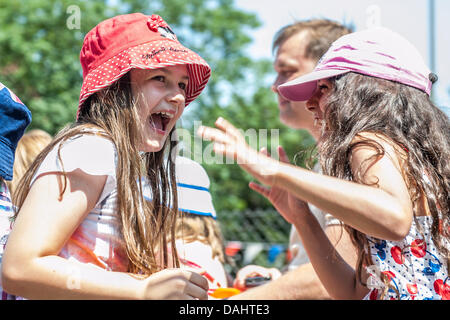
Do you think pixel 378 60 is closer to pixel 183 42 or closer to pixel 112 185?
pixel 112 185

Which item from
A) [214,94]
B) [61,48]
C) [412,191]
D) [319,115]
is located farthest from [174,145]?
[214,94]

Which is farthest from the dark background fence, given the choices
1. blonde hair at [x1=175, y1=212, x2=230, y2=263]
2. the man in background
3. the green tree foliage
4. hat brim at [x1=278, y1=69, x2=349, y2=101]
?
hat brim at [x1=278, y1=69, x2=349, y2=101]

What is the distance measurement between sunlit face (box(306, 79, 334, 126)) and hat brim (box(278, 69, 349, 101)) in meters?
0.03

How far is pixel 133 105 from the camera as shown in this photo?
67.8 inches

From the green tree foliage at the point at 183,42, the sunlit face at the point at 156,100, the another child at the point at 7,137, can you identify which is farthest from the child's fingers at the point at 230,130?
the green tree foliage at the point at 183,42

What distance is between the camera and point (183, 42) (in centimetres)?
1294

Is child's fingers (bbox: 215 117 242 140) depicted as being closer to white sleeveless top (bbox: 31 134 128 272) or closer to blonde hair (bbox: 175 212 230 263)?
white sleeveless top (bbox: 31 134 128 272)

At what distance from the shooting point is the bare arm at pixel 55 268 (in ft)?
4.30

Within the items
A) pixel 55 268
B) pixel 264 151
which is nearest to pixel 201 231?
pixel 264 151

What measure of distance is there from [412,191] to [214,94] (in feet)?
37.7

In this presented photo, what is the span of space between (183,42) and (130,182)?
38.7ft

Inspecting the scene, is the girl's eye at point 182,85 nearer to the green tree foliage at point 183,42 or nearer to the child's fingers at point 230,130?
the child's fingers at point 230,130

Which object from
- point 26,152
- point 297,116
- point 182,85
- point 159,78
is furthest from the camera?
point 297,116
